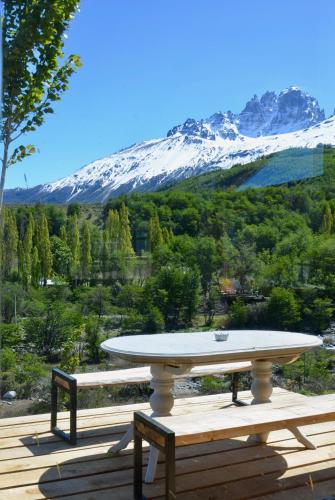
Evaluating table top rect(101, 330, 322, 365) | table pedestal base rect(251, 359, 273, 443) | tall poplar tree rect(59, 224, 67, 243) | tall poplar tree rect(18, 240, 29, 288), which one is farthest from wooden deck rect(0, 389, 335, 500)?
tall poplar tree rect(59, 224, 67, 243)

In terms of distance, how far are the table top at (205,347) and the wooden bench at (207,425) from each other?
21cm

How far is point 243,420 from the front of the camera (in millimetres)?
1689

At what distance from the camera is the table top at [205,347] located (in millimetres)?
1874

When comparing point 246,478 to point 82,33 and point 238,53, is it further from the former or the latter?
point 238,53

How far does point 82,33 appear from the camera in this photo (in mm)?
3029

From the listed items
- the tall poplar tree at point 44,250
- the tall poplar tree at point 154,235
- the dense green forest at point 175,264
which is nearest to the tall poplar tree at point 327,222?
the dense green forest at point 175,264

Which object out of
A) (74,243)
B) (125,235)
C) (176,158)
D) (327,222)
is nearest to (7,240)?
(74,243)

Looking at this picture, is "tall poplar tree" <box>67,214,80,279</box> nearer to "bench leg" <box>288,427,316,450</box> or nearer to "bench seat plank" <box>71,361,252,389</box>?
"bench seat plank" <box>71,361,252,389</box>

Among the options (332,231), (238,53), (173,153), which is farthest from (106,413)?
(173,153)

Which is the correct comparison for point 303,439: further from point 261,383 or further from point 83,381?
point 83,381

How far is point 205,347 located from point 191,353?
0.56 feet

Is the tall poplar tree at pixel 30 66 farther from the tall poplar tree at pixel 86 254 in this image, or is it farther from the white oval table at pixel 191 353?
the tall poplar tree at pixel 86 254

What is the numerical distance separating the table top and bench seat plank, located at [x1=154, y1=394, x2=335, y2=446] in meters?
0.20

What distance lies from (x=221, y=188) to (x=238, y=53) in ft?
63.5
